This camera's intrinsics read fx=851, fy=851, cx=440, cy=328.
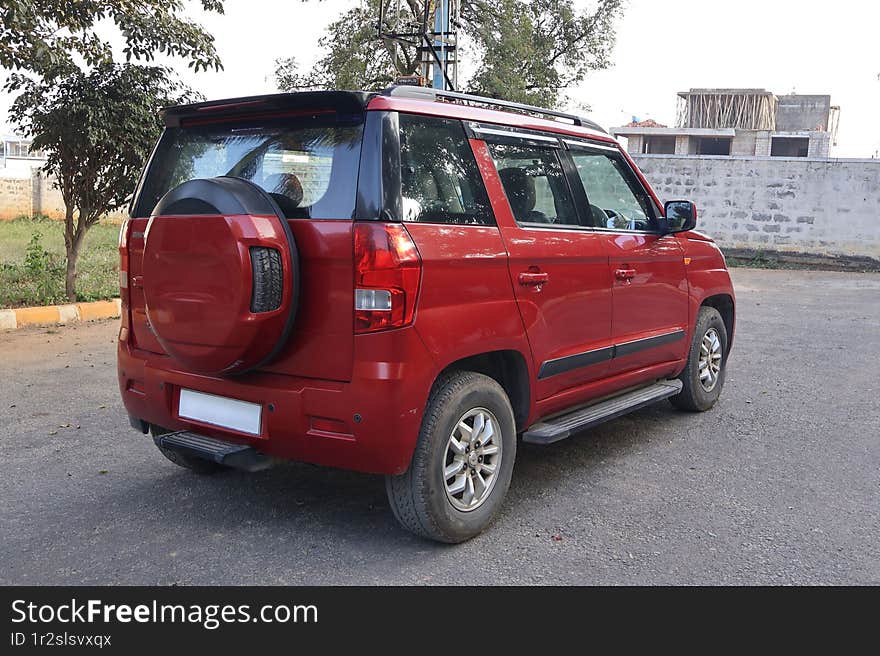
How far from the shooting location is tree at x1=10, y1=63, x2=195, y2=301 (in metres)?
9.18

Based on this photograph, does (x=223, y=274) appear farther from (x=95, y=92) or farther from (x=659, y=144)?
(x=659, y=144)

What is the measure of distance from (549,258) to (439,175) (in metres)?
0.76

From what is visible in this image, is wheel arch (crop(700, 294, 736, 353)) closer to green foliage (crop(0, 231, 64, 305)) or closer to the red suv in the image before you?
Answer: the red suv

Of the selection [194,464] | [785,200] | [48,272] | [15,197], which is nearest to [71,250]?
[48,272]

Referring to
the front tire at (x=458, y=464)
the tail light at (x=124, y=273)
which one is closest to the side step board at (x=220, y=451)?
the front tire at (x=458, y=464)

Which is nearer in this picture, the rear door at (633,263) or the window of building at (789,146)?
the rear door at (633,263)

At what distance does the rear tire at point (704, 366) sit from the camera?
5656 millimetres

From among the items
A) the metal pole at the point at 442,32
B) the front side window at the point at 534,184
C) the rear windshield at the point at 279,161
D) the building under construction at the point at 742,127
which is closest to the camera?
the rear windshield at the point at 279,161

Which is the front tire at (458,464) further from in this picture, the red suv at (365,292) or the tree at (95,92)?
the tree at (95,92)

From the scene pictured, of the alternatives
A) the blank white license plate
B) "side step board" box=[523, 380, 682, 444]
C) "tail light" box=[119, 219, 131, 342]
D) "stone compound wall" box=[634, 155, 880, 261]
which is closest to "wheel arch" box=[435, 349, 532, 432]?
"side step board" box=[523, 380, 682, 444]

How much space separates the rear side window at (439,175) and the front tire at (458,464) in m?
0.69

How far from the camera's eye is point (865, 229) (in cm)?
1719

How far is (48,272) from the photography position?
36.7 ft
